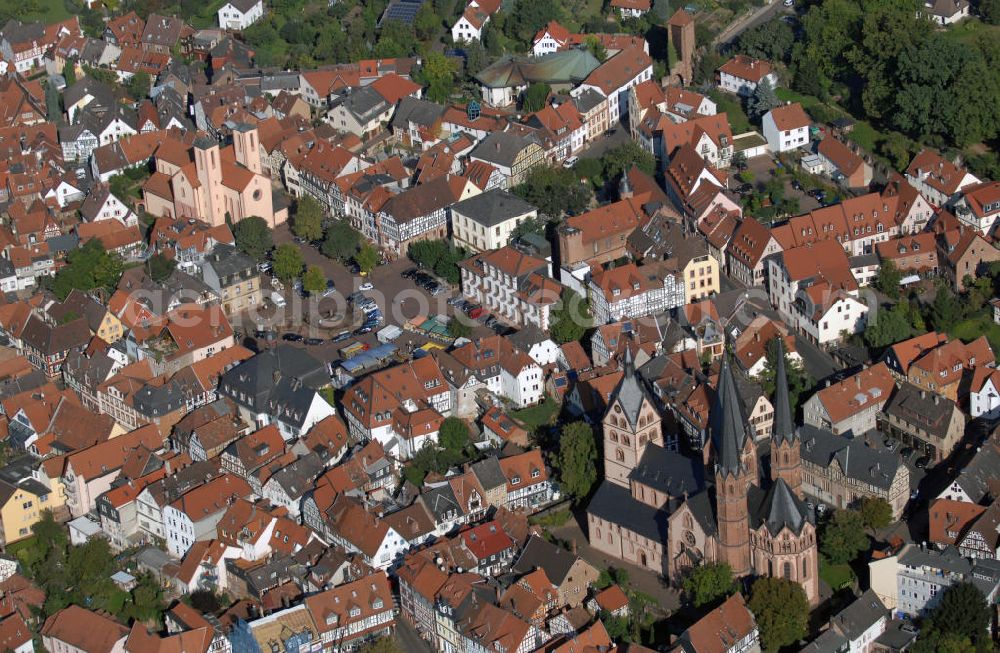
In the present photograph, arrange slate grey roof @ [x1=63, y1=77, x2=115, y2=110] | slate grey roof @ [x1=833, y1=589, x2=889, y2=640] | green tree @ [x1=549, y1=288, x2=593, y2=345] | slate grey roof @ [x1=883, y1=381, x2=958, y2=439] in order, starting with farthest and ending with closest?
slate grey roof @ [x1=63, y1=77, x2=115, y2=110], green tree @ [x1=549, y1=288, x2=593, y2=345], slate grey roof @ [x1=883, y1=381, x2=958, y2=439], slate grey roof @ [x1=833, y1=589, x2=889, y2=640]

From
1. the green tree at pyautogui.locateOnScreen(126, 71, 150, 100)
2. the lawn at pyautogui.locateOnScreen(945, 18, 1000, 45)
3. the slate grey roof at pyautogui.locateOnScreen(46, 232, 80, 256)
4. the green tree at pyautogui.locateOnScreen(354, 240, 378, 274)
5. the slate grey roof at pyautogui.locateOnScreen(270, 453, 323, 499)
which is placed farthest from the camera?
the green tree at pyautogui.locateOnScreen(126, 71, 150, 100)

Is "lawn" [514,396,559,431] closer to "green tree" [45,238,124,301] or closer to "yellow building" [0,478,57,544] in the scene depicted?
"yellow building" [0,478,57,544]

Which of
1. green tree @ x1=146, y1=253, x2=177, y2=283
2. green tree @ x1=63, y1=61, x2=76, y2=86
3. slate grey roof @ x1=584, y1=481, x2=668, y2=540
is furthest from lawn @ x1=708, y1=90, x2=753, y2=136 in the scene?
green tree @ x1=63, y1=61, x2=76, y2=86

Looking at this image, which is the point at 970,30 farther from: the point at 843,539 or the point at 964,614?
the point at 964,614

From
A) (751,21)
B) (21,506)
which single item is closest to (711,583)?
(21,506)

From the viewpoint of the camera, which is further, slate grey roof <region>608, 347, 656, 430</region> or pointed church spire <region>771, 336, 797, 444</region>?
slate grey roof <region>608, 347, 656, 430</region>
